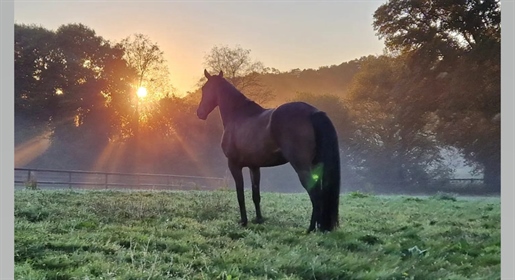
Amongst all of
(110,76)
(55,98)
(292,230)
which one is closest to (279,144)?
(292,230)

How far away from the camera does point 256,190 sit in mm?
2900

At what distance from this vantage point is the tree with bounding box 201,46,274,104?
9.12 ft

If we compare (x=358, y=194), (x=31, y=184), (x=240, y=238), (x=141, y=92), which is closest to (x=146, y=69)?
(x=141, y=92)

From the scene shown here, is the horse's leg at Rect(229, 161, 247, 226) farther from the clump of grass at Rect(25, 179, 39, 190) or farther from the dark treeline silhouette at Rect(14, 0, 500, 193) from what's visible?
the clump of grass at Rect(25, 179, 39, 190)

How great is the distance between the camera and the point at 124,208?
8.70 ft

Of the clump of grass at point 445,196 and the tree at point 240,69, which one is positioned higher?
the tree at point 240,69

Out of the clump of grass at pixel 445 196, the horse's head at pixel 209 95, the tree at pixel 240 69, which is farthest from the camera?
the horse's head at pixel 209 95

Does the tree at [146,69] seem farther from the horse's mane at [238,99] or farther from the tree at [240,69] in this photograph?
the horse's mane at [238,99]

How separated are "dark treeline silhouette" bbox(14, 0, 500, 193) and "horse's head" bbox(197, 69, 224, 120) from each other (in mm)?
269

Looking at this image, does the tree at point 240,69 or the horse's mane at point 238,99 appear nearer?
the tree at point 240,69

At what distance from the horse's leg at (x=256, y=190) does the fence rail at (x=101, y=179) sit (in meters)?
0.30

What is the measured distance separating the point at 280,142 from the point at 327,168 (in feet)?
1.25

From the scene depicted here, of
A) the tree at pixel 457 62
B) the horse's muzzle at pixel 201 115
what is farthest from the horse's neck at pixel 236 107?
the tree at pixel 457 62

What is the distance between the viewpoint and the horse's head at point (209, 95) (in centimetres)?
301
